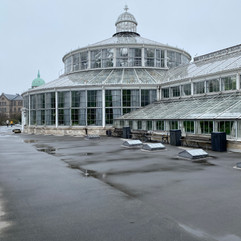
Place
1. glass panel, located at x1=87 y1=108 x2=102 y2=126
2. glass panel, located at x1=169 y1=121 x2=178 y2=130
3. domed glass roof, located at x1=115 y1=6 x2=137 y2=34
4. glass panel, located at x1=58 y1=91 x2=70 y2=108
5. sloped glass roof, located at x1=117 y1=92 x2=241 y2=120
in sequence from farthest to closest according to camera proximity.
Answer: domed glass roof, located at x1=115 y1=6 x2=137 y2=34
glass panel, located at x1=58 y1=91 x2=70 y2=108
glass panel, located at x1=87 y1=108 x2=102 y2=126
glass panel, located at x1=169 y1=121 x2=178 y2=130
sloped glass roof, located at x1=117 y1=92 x2=241 y2=120

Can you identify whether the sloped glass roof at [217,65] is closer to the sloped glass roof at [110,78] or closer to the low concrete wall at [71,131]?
the sloped glass roof at [110,78]

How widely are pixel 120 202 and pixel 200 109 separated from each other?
21.0 metres

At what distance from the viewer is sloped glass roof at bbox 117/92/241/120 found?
23.4 metres

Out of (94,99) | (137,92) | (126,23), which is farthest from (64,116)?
(126,23)

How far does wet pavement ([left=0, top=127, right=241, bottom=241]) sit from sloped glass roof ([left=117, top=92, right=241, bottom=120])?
907 cm

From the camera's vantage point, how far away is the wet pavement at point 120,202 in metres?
6.57

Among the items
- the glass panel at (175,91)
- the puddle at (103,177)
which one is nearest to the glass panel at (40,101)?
the glass panel at (175,91)

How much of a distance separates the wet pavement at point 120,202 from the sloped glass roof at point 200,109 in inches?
357

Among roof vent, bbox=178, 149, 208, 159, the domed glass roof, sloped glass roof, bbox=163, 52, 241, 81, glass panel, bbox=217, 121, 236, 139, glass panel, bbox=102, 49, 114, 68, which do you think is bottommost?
roof vent, bbox=178, 149, 208, 159

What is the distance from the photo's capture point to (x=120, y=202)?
349 inches

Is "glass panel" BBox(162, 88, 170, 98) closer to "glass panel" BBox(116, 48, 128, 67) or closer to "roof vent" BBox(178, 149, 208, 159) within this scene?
"glass panel" BBox(116, 48, 128, 67)

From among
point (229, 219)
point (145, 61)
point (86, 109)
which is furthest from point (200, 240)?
point (145, 61)

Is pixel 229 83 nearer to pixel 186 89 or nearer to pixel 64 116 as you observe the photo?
pixel 186 89

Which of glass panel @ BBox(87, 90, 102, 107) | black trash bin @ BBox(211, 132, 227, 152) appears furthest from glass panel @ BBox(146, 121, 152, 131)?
black trash bin @ BBox(211, 132, 227, 152)
